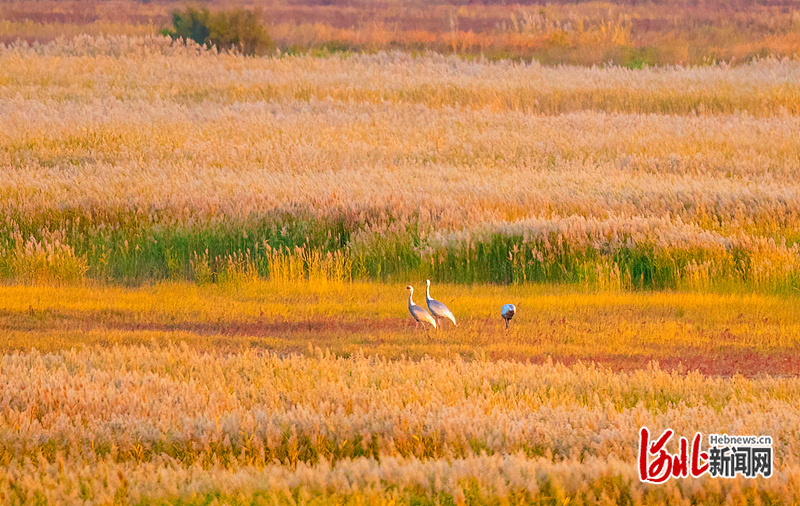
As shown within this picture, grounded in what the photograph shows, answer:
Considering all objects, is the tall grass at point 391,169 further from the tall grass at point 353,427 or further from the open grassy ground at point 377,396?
the tall grass at point 353,427

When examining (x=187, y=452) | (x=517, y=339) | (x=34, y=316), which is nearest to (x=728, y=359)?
(x=517, y=339)

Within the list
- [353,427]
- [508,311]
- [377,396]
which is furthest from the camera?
[508,311]

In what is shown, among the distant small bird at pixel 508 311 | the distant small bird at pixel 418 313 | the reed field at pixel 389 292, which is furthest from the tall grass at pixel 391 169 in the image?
the distant small bird at pixel 418 313

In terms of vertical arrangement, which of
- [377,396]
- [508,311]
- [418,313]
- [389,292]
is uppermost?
[377,396]

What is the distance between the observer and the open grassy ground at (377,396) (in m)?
6.06

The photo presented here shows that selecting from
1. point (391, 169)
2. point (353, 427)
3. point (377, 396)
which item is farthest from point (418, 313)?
point (391, 169)

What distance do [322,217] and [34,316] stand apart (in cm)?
587

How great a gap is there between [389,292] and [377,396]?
5.62 metres

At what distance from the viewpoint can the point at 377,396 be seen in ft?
25.7

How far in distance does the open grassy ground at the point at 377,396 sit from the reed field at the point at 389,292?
0.10 ft

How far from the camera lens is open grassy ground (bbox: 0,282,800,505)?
6.06m

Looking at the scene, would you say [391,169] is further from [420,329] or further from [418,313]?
[418,313]

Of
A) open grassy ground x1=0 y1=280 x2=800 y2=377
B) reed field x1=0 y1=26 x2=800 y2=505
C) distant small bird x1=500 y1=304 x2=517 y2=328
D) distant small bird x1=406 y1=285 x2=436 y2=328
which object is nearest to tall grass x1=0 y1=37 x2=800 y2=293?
reed field x1=0 y1=26 x2=800 y2=505

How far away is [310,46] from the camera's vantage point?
45281 mm
